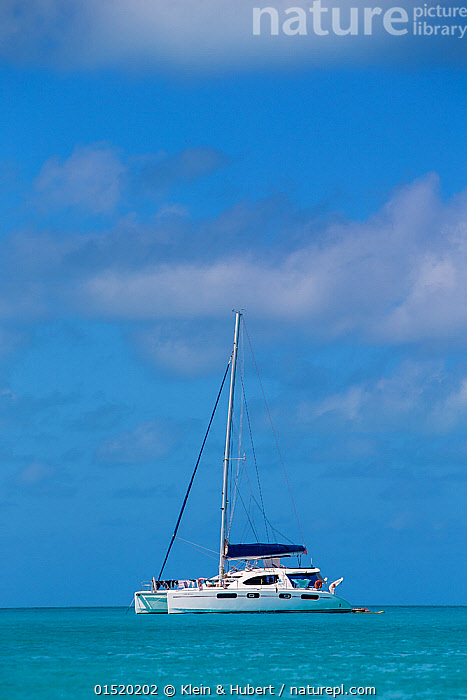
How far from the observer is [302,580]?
7294cm

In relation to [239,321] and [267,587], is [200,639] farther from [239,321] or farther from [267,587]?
[239,321]

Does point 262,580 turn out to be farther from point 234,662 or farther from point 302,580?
point 234,662

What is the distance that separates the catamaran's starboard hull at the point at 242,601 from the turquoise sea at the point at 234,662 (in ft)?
9.77

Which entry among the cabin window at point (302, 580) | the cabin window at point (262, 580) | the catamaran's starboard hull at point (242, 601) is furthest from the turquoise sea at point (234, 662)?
the cabin window at point (302, 580)

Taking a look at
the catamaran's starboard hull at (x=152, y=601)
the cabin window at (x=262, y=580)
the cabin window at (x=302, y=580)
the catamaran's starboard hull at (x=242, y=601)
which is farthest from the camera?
the cabin window at (x=302, y=580)

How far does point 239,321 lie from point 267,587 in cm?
2084

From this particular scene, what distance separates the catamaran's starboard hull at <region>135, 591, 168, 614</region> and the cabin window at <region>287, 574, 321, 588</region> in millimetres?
9174

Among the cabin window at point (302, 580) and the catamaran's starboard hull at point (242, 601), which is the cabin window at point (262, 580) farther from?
the cabin window at point (302, 580)

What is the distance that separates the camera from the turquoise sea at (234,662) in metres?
35.9

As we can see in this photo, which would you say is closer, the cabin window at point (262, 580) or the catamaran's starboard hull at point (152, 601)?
the cabin window at point (262, 580)

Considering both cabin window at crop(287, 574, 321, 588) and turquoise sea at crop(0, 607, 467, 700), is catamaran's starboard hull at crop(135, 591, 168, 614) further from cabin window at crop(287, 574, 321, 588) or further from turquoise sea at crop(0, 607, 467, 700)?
cabin window at crop(287, 574, 321, 588)

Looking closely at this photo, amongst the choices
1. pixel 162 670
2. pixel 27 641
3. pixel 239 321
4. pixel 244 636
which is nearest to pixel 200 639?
pixel 244 636

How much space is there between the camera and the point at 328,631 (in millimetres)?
65500

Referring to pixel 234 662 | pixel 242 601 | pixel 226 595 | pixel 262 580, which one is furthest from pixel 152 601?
pixel 234 662
